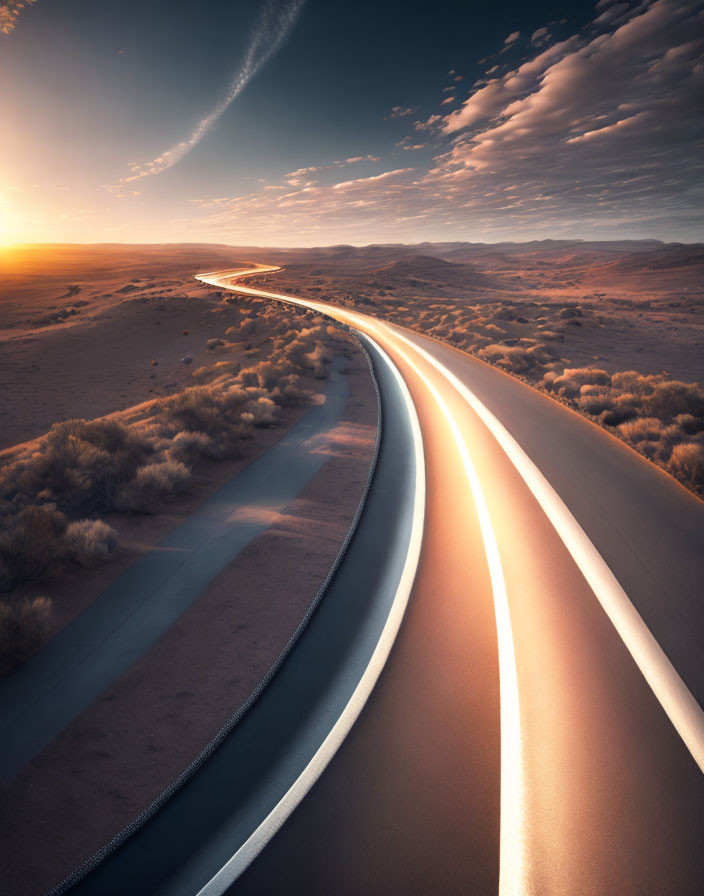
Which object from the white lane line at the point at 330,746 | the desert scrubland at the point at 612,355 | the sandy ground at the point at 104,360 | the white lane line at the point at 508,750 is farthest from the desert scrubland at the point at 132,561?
the desert scrubland at the point at 612,355

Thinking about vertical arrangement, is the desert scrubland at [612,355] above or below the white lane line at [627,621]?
below

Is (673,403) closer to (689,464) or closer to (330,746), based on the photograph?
(689,464)

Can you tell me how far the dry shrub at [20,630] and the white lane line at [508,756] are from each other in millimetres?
4934

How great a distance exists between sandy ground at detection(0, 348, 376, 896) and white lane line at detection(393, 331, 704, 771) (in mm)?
3565

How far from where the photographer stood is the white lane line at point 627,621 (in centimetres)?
364

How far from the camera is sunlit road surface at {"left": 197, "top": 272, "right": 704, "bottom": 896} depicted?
276 centimetres

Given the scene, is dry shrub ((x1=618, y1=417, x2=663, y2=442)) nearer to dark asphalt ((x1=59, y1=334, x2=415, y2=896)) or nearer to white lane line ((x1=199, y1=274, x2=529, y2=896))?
white lane line ((x1=199, y1=274, x2=529, y2=896))

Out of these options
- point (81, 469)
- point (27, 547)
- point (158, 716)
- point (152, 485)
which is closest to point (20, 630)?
point (27, 547)

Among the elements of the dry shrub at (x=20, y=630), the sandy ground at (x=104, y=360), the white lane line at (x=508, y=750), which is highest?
the white lane line at (x=508, y=750)

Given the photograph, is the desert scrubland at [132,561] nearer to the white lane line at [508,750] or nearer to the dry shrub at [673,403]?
the white lane line at [508,750]

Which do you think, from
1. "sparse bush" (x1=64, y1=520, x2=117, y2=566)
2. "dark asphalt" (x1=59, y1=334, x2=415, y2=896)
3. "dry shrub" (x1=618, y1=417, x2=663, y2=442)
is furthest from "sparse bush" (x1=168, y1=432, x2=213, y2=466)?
"dry shrub" (x1=618, y1=417, x2=663, y2=442)

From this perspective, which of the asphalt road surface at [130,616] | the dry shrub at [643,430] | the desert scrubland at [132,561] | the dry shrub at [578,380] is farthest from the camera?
the dry shrub at [578,380]

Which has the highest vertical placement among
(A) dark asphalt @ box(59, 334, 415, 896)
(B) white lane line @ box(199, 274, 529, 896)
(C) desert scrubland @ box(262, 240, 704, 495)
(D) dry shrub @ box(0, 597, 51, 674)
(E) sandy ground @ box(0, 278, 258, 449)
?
(B) white lane line @ box(199, 274, 529, 896)

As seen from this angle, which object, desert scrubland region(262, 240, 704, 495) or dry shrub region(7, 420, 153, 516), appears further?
desert scrubland region(262, 240, 704, 495)
